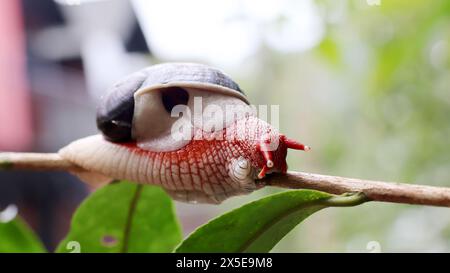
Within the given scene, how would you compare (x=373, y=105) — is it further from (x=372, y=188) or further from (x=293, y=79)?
(x=372, y=188)

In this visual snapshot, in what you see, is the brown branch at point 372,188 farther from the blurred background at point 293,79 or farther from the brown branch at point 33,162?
the blurred background at point 293,79

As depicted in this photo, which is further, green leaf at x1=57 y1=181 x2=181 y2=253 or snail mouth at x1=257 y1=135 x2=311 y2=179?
green leaf at x1=57 y1=181 x2=181 y2=253

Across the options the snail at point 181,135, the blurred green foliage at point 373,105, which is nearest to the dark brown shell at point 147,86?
the snail at point 181,135

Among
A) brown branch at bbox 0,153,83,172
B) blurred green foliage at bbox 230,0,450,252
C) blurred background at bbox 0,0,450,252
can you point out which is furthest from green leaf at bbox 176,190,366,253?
blurred green foliage at bbox 230,0,450,252

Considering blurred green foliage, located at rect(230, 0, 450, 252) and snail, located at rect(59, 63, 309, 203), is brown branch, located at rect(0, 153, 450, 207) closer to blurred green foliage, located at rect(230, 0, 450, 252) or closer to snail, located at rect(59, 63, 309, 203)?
snail, located at rect(59, 63, 309, 203)

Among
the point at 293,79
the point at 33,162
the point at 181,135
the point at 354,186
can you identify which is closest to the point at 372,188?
the point at 354,186
